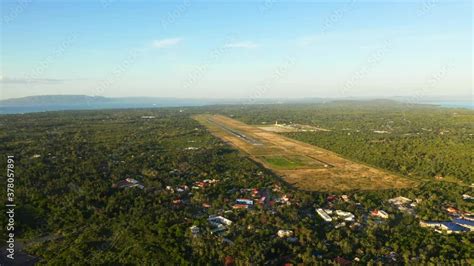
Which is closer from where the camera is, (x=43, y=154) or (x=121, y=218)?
(x=121, y=218)

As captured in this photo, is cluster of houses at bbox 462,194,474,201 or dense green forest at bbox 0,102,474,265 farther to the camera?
cluster of houses at bbox 462,194,474,201

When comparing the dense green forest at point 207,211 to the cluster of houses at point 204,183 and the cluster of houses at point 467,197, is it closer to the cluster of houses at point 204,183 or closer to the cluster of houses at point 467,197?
the cluster of houses at point 204,183

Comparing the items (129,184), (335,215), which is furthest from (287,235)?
(129,184)

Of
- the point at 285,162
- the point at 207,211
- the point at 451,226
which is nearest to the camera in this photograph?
the point at 451,226

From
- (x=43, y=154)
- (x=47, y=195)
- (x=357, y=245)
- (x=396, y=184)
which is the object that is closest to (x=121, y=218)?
(x=47, y=195)

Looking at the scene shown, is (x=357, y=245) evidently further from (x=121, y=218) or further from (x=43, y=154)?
(x=43, y=154)

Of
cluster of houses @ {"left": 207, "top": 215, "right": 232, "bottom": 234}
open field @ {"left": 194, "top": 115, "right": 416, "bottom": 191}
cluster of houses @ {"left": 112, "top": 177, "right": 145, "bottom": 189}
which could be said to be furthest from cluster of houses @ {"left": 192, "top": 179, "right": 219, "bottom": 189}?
cluster of houses @ {"left": 207, "top": 215, "right": 232, "bottom": 234}

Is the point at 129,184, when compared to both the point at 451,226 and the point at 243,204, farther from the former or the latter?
the point at 451,226

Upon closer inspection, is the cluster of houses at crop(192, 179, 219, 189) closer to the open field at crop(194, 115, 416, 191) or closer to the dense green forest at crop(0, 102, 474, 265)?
the dense green forest at crop(0, 102, 474, 265)
